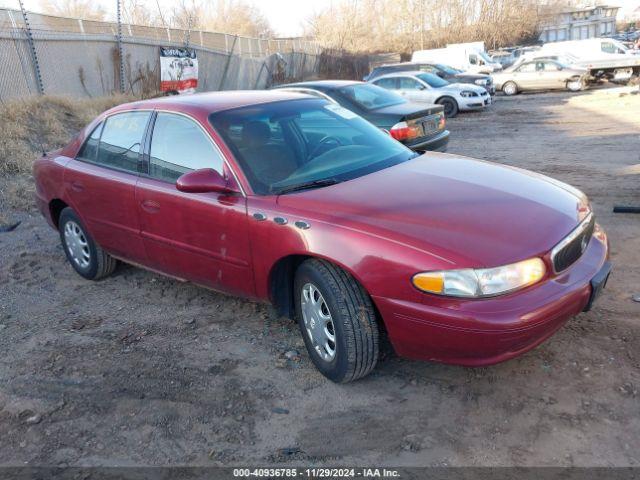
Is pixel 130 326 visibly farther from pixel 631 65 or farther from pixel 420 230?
pixel 631 65

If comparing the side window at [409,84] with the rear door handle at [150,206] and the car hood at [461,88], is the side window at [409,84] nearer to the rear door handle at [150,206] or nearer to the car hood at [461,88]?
the car hood at [461,88]

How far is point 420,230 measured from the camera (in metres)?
2.96

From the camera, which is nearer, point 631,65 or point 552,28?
point 631,65

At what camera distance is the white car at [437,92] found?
56.3 feet

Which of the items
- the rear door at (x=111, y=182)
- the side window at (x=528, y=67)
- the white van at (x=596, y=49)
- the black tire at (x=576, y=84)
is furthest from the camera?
the white van at (x=596, y=49)

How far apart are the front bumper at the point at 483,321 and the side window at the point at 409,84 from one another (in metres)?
15.1

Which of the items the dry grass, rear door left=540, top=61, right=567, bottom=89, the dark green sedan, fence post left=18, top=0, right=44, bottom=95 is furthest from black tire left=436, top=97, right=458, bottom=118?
fence post left=18, top=0, right=44, bottom=95

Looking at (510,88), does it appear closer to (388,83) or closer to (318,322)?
(388,83)

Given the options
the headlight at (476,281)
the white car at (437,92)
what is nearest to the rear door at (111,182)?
the headlight at (476,281)

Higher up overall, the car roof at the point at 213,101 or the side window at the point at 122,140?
the car roof at the point at 213,101

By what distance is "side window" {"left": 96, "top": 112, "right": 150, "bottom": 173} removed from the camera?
4.42 m

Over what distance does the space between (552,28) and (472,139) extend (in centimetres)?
8600

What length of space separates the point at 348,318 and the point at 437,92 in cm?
1524

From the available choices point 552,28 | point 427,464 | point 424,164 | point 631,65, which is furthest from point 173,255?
Answer: point 552,28
